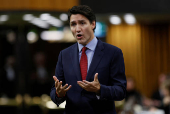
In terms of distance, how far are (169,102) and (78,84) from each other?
12.9 feet

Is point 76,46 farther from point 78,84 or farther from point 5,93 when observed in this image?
point 5,93

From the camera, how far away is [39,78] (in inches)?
396

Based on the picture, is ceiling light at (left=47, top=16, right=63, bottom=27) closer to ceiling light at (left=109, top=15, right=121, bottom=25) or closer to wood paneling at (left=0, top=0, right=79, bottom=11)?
wood paneling at (left=0, top=0, right=79, bottom=11)

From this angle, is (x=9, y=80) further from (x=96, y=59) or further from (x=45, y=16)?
(x=96, y=59)

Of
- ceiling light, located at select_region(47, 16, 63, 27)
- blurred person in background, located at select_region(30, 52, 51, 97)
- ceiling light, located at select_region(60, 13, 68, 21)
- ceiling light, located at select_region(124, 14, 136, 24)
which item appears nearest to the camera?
ceiling light, located at select_region(60, 13, 68, 21)

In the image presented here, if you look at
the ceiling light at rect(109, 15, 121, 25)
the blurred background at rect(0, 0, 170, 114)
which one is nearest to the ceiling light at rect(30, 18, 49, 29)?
the blurred background at rect(0, 0, 170, 114)

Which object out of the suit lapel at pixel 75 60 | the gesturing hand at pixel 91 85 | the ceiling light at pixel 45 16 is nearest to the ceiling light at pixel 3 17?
the ceiling light at pixel 45 16

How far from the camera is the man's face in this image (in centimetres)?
252

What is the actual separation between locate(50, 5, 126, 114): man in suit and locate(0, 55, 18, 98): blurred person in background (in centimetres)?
769

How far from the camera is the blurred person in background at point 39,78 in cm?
1001

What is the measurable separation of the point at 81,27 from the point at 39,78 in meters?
7.73

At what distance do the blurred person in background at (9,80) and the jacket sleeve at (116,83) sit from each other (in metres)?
7.89

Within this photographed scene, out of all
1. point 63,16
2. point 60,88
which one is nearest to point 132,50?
point 63,16

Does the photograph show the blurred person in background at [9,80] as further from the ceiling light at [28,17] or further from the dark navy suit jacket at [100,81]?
the dark navy suit jacket at [100,81]
